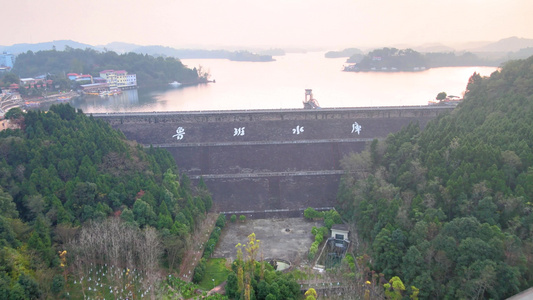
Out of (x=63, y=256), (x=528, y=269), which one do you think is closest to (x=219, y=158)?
(x=63, y=256)

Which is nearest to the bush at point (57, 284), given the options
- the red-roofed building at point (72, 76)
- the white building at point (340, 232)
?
the white building at point (340, 232)

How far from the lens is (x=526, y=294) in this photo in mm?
9812

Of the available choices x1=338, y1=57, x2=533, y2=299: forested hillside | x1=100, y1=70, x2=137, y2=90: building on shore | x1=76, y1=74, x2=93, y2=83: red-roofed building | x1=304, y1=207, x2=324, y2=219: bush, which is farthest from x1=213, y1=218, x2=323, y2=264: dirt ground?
x1=76, y1=74, x2=93, y2=83: red-roofed building

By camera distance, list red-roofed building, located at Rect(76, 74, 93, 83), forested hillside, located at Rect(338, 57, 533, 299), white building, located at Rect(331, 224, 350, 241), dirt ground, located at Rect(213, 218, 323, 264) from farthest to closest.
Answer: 1. red-roofed building, located at Rect(76, 74, 93, 83)
2. white building, located at Rect(331, 224, 350, 241)
3. dirt ground, located at Rect(213, 218, 323, 264)
4. forested hillside, located at Rect(338, 57, 533, 299)

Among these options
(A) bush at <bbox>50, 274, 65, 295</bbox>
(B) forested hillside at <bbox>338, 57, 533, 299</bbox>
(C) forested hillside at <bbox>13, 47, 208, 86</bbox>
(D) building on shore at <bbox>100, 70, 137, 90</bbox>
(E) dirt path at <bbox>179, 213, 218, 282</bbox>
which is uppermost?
(C) forested hillside at <bbox>13, 47, 208, 86</bbox>

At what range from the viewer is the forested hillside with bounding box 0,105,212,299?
10.9 meters

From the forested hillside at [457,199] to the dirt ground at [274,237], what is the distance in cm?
193

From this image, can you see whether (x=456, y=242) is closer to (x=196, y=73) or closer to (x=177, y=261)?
(x=177, y=261)

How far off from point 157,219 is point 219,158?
6183 millimetres

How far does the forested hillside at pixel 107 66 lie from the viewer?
172 ft

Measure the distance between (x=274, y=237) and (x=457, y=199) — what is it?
→ 645cm

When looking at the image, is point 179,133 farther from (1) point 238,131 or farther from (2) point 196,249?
(2) point 196,249

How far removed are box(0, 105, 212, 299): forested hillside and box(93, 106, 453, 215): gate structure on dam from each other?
1949 millimetres

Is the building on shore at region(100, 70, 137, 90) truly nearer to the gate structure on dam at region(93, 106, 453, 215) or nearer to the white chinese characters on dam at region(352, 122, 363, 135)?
the gate structure on dam at region(93, 106, 453, 215)
